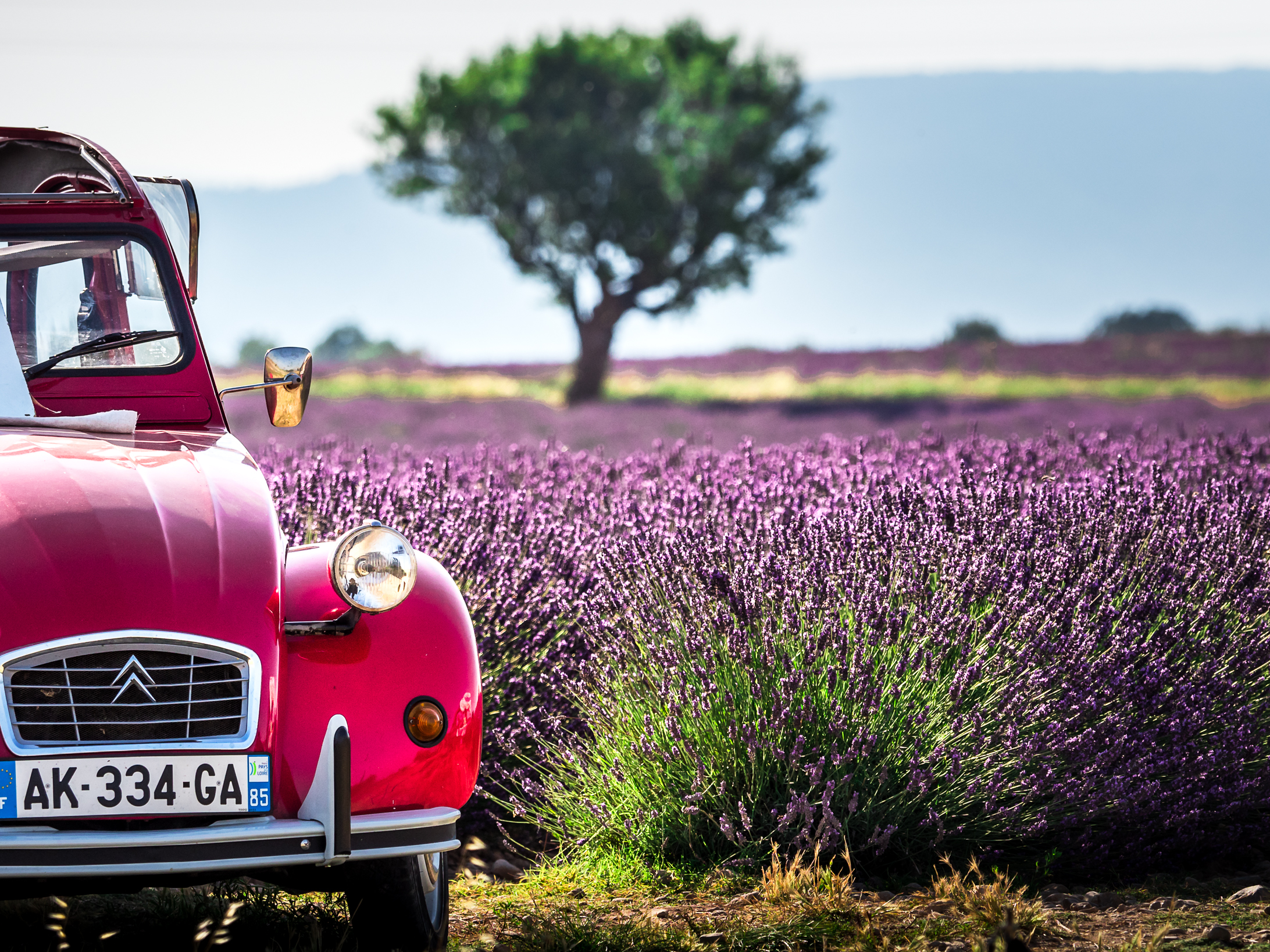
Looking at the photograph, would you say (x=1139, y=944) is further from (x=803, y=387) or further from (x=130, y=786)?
(x=803, y=387)

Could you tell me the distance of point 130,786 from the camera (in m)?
2.51

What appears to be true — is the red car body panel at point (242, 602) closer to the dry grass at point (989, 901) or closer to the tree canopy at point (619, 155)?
the dry grass at point (989, 901)

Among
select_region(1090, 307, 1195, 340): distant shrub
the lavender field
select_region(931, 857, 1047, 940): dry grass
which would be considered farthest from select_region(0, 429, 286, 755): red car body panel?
select_region(1090, 307, 1195, 340): distant shrub

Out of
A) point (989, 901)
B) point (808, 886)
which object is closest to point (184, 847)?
point (808, 886)

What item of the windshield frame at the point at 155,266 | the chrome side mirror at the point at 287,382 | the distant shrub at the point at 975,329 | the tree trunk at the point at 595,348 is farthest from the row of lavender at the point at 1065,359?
the windshield frame at the point at 155,266

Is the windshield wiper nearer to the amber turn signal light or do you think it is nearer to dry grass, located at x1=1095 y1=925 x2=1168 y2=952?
the amber turn signal light

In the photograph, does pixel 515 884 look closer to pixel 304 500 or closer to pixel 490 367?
pixel 304 500

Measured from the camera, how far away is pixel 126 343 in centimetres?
371

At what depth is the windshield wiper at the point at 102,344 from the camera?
3561 mm

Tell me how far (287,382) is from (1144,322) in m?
63.9

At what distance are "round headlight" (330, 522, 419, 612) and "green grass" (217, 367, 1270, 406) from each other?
24829 mm

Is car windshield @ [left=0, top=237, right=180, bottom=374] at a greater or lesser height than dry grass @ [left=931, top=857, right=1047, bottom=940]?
greater

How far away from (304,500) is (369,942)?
2.24 metres

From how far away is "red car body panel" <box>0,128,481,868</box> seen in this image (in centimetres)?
259
